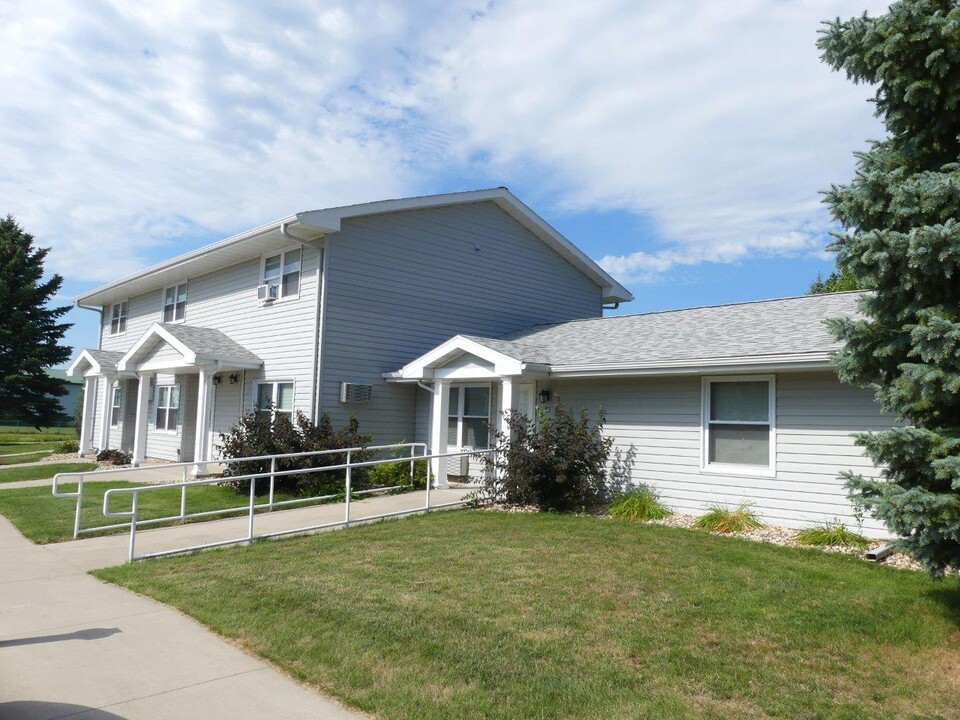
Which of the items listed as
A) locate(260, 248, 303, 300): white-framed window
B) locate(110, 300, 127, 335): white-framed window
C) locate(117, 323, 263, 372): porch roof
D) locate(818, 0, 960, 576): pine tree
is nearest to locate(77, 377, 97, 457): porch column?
locate(110, 300, 127, 335): white-framed window

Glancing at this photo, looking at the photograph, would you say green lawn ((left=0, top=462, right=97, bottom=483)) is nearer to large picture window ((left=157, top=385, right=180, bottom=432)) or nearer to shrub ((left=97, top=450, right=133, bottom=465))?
shrub ((left=97, top=450, right=133, bottom=465))

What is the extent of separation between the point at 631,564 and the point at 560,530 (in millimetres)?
2196

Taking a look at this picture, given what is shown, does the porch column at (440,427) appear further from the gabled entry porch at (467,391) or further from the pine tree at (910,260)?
the pine tree at (910,260)

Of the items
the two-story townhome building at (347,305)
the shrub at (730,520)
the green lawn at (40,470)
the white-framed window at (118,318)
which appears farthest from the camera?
the white-framed window at (118,318)

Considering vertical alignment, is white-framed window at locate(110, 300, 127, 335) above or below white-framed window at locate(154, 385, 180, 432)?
above

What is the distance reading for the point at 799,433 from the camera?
1093cm

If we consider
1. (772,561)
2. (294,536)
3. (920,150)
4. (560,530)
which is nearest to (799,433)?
(772,561)

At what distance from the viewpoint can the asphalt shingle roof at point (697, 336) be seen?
11531 millimetres

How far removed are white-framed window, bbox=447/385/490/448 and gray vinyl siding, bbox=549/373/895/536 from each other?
3.19 metres

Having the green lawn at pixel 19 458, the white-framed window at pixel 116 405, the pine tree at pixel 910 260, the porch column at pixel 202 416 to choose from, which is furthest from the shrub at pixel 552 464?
the green lawn at pixel 19 458

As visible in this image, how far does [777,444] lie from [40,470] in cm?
1895

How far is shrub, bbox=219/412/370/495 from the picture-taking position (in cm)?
1446

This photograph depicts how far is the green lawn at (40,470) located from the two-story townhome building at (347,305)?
175cm

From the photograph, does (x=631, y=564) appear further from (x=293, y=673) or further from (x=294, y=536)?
(x=294, y=536)
